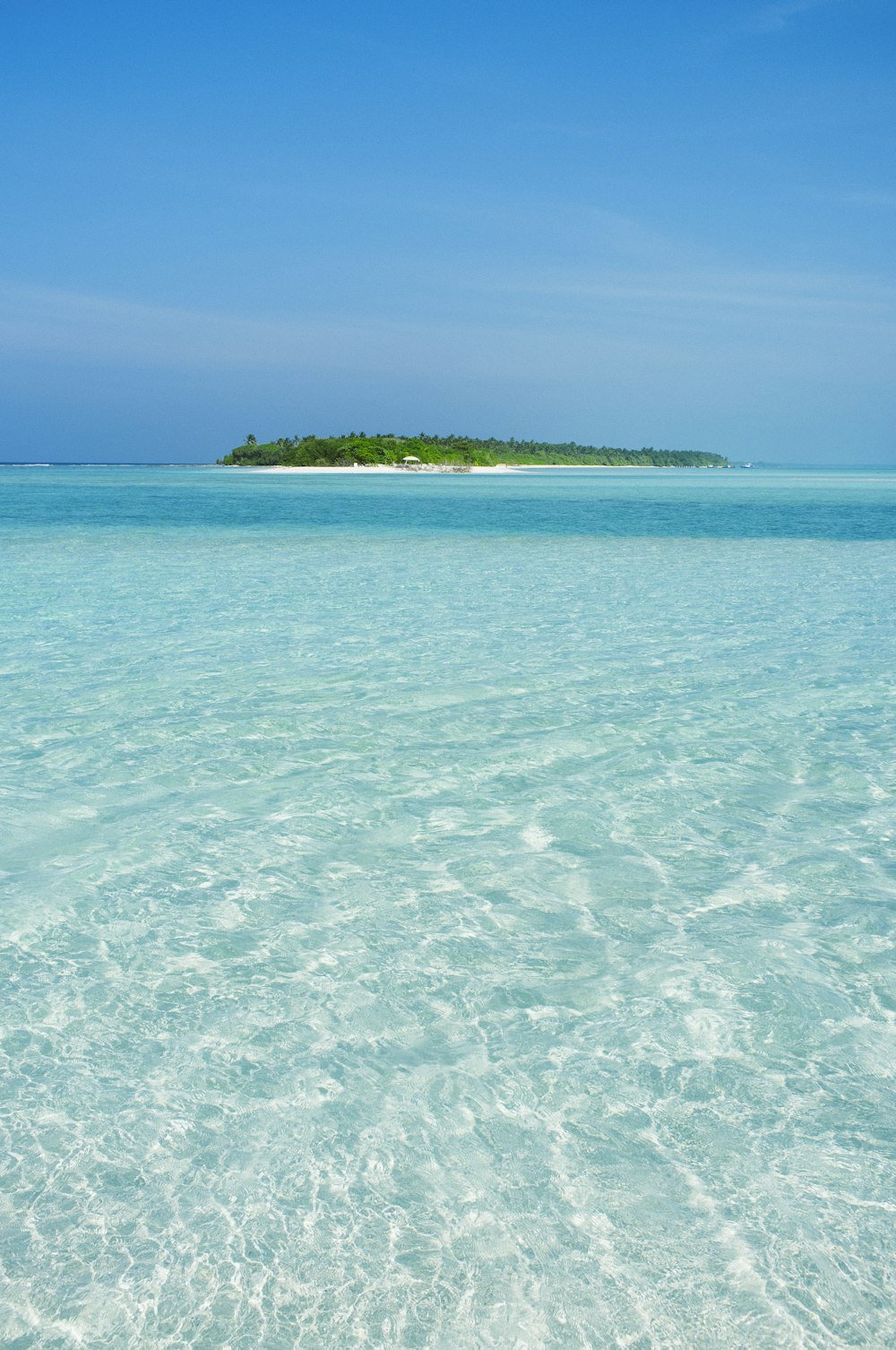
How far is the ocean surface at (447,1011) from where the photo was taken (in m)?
2.46

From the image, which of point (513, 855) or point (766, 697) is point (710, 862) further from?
point (766, 697)

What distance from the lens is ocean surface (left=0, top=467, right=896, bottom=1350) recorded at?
246 cm

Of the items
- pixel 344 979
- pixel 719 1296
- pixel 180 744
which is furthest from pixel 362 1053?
pixel 180 744

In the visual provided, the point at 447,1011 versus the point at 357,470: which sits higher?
the point at 447,1011

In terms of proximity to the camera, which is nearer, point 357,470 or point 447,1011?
point 447,1011

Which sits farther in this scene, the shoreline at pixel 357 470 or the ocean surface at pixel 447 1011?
the shoreline at pixel 357 470

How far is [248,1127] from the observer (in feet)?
9.78

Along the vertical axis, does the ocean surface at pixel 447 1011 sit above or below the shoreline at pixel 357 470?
above

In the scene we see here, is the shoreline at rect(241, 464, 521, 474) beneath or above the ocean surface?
beneath

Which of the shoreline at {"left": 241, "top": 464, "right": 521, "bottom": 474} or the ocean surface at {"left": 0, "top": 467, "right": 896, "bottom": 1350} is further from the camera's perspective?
the shoreline at {"left": 241, "top": 464, "right": 521, "bottom": 474}

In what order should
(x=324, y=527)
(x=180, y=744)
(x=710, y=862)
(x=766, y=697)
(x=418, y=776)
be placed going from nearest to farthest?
(x=710, y=862), (x=418, y=776), (x=180, y=744), (x=766, y=697), (x=324, y=527)

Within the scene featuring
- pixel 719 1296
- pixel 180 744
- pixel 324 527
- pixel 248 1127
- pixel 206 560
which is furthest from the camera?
pixel 324 527

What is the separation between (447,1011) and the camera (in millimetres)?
3590

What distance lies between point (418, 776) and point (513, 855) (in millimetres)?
1306
